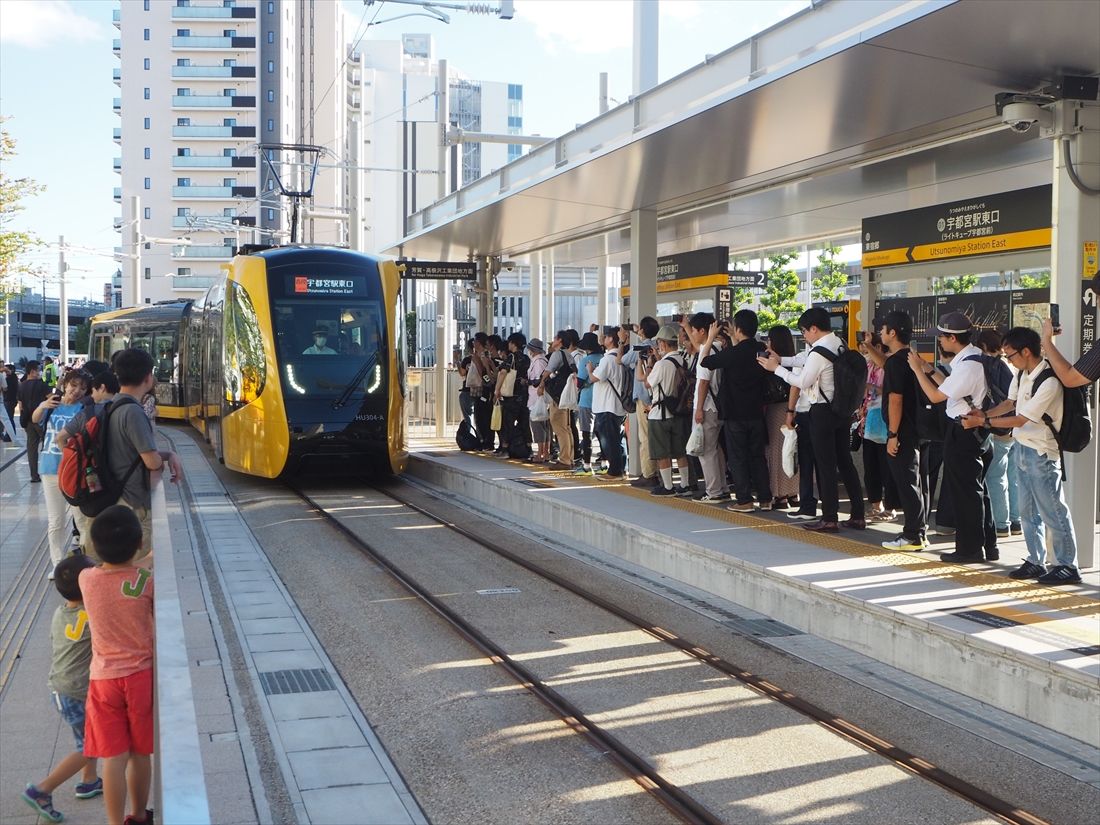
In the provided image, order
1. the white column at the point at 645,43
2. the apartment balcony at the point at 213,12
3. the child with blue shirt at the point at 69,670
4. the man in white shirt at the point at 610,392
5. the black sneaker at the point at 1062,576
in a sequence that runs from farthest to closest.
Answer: the apartment balcony at the point at 213,12 → the white column at the point at 645,43 → the man in white shirt at the point at 610,392 → the black sneaker at the point at 1062,576 → the child with blue shirt at the point at 69,670

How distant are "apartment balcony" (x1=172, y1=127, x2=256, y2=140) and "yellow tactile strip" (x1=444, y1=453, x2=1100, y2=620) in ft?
321

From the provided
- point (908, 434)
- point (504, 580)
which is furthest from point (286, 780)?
point (908, 434)

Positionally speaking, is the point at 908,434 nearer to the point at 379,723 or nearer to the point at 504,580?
the point at 504,580

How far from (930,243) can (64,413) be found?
943 cm

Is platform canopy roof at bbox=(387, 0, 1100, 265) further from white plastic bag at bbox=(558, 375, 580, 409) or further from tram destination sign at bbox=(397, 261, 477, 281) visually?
white plastic bag at bbox=(558, 375, 580, 409)

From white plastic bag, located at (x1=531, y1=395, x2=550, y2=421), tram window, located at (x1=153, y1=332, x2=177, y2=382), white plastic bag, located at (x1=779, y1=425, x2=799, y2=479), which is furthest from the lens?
tram window, located at (x1=153, y1=332, x2=177, y2=382)

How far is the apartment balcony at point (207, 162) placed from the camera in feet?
336

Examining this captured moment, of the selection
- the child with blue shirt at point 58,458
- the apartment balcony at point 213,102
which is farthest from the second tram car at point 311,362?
the apartment balcony at point 213,102

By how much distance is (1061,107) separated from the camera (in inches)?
356

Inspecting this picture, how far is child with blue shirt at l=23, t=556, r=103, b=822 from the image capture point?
17.0ft

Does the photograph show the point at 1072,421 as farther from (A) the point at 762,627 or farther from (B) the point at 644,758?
(B) the point at 644,758

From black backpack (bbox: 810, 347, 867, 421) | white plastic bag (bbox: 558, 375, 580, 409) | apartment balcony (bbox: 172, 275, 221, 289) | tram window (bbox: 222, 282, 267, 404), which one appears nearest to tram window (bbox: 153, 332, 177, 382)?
tram window (bbox: 222, 282, 267, 404)

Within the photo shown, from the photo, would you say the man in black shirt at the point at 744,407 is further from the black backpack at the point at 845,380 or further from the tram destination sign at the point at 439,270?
the tram destination sign at the point at 439,270

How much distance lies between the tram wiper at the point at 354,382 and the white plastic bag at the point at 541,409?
246 centimetres
